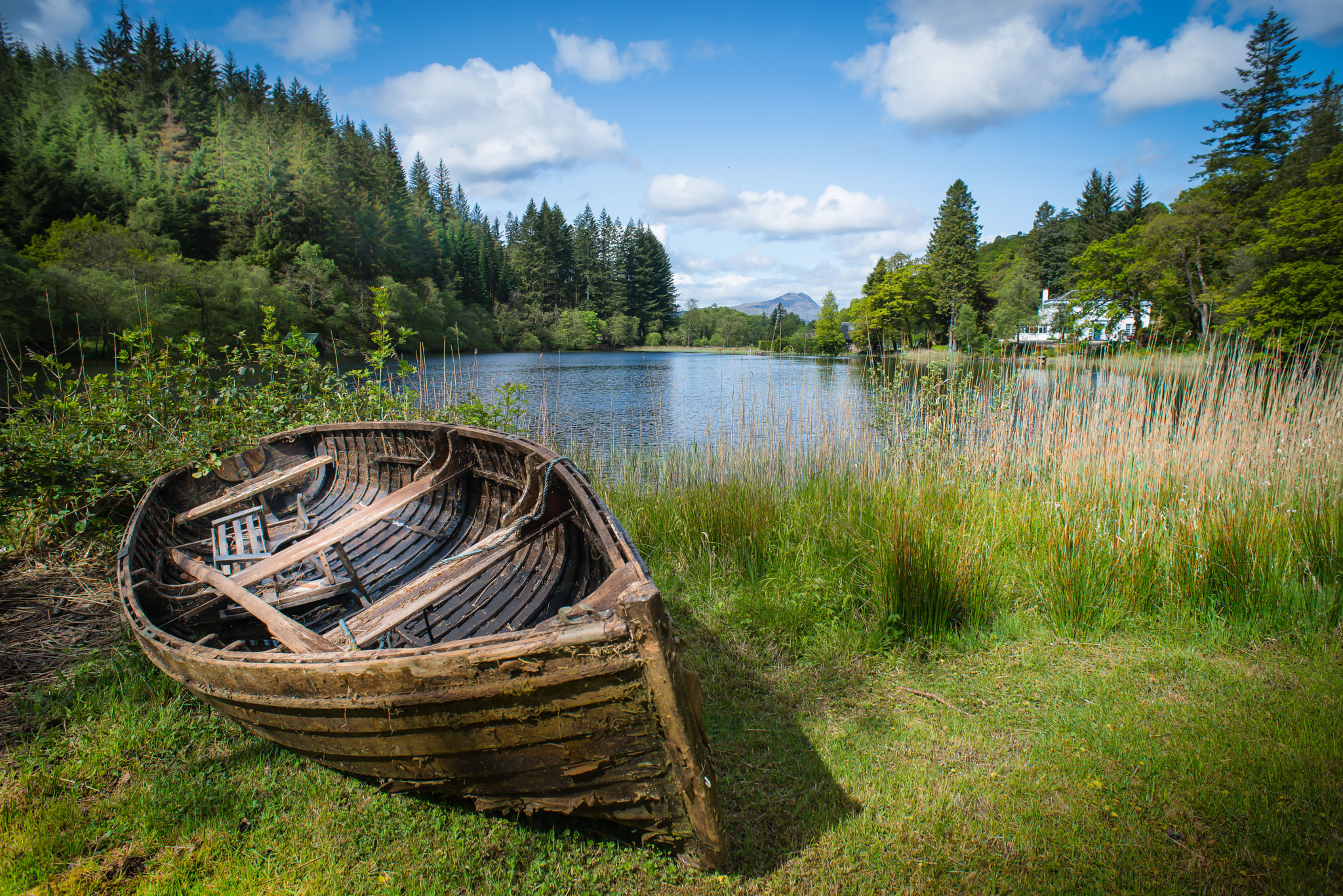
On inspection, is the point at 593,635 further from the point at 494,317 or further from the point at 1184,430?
the point at 494,317

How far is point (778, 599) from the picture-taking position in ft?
12.3

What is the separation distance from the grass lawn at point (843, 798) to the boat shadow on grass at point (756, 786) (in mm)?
10

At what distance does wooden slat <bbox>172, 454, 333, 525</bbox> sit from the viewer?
4082 mm

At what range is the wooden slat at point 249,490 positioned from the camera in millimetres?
4082

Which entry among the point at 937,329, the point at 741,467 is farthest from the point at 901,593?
the point at 937,329

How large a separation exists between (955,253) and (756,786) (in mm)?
52171

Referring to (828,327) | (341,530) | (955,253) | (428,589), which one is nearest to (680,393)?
(341,530)

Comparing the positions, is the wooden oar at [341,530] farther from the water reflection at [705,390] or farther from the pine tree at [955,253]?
the pine tree at [955,253]

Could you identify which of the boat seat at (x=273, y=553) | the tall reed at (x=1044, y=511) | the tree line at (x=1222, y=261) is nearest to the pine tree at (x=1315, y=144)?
the tree line at (x=1222, y=261)

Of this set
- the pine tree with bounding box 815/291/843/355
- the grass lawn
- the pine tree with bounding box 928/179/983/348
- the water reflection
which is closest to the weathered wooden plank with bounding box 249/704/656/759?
the grass lawn

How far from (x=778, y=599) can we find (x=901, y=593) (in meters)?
0.75

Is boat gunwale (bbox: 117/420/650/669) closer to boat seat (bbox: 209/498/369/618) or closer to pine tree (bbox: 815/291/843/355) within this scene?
boat seat (bbox: 209/498/369/618)

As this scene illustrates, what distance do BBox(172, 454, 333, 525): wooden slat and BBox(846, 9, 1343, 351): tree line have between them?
4.78m

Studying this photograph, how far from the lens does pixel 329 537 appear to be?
3.20 metres
